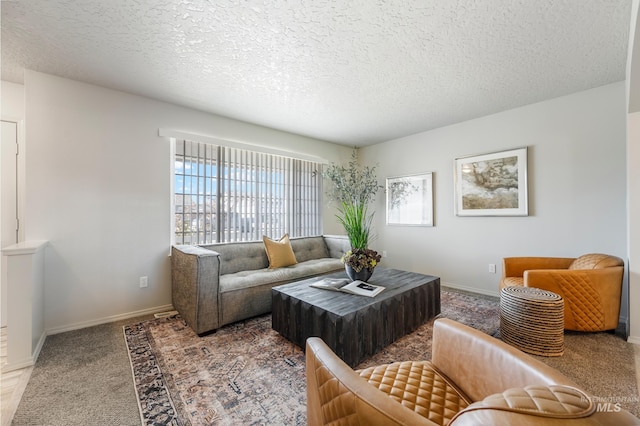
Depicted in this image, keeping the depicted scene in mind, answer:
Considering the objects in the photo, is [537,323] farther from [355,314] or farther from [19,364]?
[19,364]

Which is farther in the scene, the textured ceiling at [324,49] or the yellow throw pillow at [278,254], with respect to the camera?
the yellow throw pillow at [278,254]

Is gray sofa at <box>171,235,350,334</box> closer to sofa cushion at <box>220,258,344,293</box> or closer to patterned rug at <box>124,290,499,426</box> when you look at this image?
sofa cushion at <box>220,258,344,293</box>

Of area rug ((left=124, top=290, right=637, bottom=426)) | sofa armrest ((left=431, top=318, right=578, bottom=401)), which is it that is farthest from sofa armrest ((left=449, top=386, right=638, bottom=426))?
area rug ((left=124, top=290, right=637, bottom=426))

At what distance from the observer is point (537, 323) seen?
201 centimetres

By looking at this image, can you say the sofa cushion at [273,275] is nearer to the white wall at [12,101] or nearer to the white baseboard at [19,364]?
the white baseboard at [19,364]

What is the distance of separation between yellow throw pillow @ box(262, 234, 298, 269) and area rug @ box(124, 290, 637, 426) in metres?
0.82

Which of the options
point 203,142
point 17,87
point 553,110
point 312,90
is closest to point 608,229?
point 553,110

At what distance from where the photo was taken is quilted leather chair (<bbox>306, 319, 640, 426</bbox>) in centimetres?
46

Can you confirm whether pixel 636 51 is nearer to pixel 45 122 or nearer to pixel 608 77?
pixel 608 77

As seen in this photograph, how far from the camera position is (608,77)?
2.55 m

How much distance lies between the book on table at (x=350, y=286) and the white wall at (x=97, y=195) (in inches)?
77.9

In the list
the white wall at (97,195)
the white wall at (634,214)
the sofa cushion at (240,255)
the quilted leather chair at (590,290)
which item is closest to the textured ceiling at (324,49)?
the white wall at (97,195)

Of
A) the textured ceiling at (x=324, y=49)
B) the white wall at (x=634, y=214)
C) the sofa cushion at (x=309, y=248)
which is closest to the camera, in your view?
the textured ceiling at (x=324, y=49)

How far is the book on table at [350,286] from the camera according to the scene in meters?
2.17
